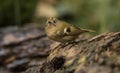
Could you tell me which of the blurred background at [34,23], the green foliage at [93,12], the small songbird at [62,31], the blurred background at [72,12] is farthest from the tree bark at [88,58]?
the green foliage at [93,12]

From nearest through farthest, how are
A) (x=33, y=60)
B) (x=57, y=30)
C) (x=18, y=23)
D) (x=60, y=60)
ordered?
(x=60, y=60)
(x=57, y=30)
(x=33, y=60)
(x=18, y=23)

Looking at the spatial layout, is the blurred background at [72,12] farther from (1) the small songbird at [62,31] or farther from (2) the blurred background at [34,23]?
(1) the small songbird at [62,31]

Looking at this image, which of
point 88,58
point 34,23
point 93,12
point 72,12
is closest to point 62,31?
point 88,58

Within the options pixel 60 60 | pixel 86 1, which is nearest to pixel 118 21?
pixel 86 1

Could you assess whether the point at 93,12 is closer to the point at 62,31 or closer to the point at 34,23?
the point at 34,23

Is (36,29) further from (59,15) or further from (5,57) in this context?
(59,15)
